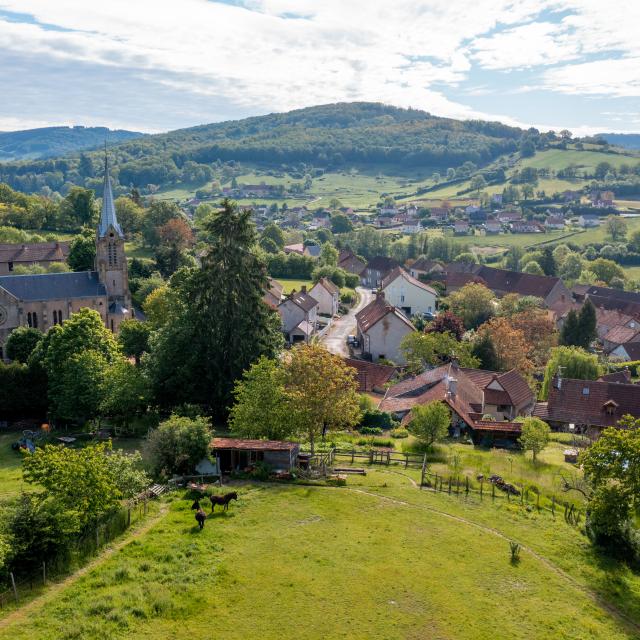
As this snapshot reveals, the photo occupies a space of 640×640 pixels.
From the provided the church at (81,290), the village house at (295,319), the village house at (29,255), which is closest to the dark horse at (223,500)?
the church at (81,290)

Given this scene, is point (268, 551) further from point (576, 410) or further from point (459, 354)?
point (459, 354)

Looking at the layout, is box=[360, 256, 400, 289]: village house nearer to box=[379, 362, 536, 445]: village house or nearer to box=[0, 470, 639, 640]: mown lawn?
box=[379, 362, 536, 445]: village house

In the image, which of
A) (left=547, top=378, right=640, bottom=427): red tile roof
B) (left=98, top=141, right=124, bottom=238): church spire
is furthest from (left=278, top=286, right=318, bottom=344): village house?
(left=547, top=378, right=640, bottom=427): red tile roof

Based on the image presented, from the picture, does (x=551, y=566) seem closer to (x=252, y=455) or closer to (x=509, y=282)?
(x=252, y=455)

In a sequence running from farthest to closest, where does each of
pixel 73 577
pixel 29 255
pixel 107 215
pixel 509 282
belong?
pixel 509 282 < pixel 29 255 < pixel 107 215 < pixel 73 577

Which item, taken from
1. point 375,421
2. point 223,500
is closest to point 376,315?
point 375,421

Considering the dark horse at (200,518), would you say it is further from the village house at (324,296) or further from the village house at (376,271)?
the village house at (376,271)
